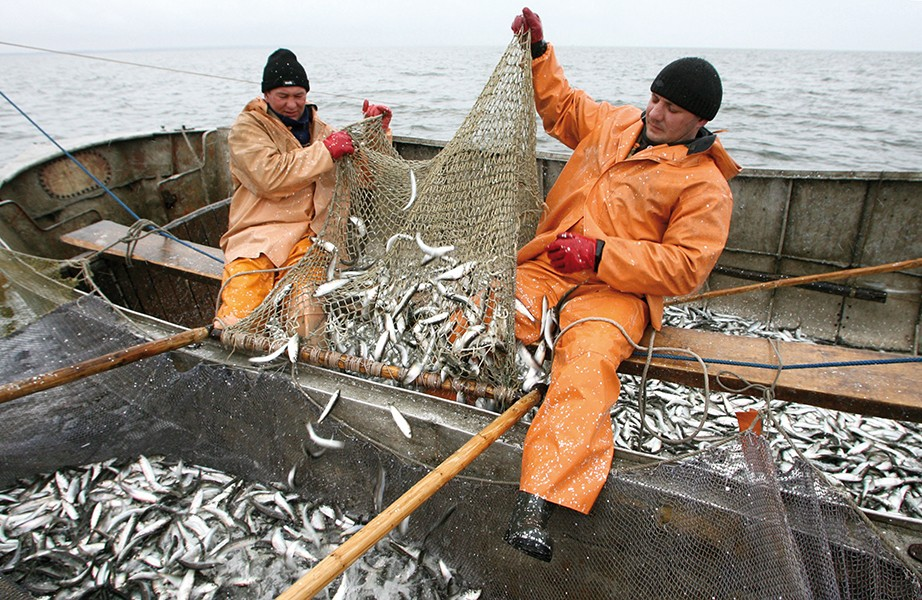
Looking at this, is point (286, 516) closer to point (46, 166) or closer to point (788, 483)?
point (788, 483)

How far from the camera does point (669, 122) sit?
3107 mm

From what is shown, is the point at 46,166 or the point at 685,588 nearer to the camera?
the point at 685,588

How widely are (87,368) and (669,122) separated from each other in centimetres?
366

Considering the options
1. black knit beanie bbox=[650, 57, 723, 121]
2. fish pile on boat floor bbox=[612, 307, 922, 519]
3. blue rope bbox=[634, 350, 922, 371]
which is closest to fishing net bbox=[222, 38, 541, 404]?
black knit beanie bbox=[650, 57, 723, 121]

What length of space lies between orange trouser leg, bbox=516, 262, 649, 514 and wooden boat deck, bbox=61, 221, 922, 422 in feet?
0.98

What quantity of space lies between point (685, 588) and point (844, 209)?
447 centimetres

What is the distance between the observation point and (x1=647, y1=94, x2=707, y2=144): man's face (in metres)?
3.06

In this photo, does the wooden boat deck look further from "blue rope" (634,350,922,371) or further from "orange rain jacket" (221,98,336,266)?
"orange rain jacket" (221,98,336,266)

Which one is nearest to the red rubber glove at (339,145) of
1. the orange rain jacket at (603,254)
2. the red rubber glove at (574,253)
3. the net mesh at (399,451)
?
the net mesh at (399,451)

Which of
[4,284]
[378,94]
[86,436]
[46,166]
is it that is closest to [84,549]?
[86,436]

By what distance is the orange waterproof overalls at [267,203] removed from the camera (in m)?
4.05

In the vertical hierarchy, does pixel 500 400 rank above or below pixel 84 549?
above

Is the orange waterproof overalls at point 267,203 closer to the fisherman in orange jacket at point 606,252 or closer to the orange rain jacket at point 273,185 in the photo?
the orange rain jacket at point 273,185

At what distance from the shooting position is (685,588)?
8.02 ft
